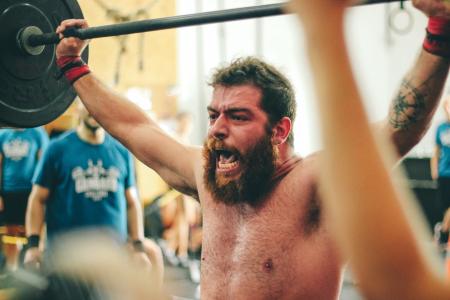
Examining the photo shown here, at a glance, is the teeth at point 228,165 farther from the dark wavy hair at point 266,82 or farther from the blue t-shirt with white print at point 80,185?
the blue t-shirt with white print at point 80,185

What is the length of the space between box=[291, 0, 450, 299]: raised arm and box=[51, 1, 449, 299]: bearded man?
3.41 ft

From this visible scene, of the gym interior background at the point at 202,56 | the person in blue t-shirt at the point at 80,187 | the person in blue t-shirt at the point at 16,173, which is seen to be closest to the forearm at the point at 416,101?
the person in blue t-shirt at the point at 80,187

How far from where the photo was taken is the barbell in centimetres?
188

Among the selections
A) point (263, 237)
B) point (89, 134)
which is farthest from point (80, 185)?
point (263, 237)

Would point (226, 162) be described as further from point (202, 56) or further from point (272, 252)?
point (202, 56)

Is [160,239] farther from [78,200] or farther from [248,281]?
[248,281]

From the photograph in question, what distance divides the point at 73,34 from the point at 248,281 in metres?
0.98

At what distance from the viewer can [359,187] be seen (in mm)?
442

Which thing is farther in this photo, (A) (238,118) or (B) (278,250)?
(A) (238,118)

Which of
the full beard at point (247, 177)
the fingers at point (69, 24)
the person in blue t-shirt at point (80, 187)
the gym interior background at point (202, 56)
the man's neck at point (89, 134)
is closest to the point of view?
the full beard at point (247, 177)

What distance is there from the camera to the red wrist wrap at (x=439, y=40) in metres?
0.73

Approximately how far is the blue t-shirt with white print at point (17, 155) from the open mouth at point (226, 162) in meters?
3.64

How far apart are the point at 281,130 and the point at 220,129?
0.20 metres

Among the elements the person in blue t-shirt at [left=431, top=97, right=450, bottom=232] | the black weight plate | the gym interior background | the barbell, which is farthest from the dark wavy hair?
the gym interior background
